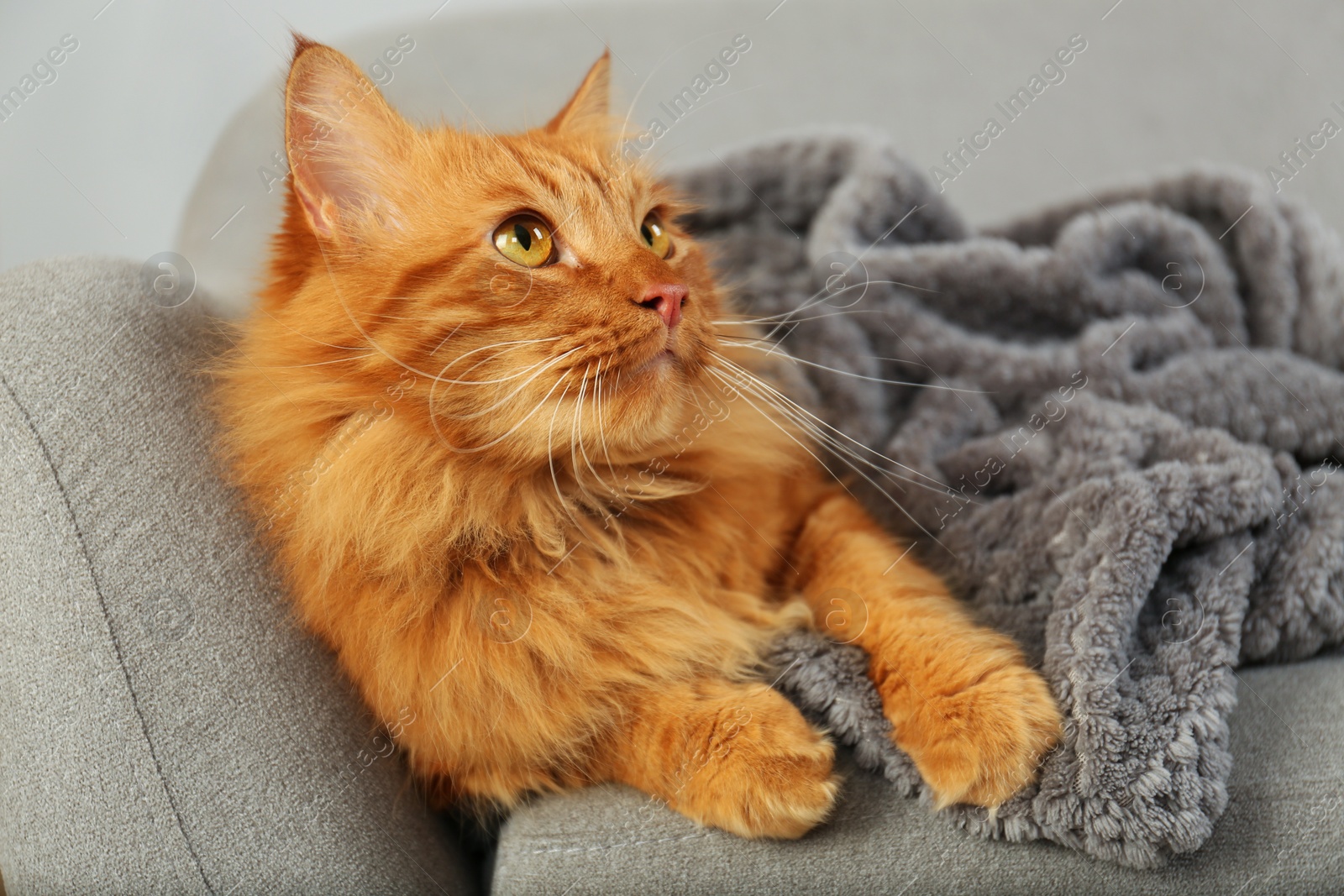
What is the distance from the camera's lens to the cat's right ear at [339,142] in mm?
978

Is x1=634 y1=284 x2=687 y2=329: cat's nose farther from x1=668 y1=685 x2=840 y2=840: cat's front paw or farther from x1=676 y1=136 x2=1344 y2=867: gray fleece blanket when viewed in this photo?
x1=668 y1=685 x2=840 y2=840: cat's front paw

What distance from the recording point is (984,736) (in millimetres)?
942

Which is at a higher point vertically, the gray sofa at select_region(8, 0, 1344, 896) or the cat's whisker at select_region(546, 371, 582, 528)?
the cat's whisker at select_region(546, 371, 582, 528)

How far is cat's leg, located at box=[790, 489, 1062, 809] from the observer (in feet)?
3.10

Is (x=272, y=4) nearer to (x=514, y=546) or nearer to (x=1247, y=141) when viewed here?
(x=514, y=546)

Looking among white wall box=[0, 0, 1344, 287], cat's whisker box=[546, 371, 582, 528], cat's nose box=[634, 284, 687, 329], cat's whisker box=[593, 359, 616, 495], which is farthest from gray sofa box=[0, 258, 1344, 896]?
white wall box=[0, 0, 1344, 287]

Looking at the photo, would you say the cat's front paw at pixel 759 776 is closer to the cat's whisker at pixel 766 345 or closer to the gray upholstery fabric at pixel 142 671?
the gray upholstery fabric at pixel 142 671

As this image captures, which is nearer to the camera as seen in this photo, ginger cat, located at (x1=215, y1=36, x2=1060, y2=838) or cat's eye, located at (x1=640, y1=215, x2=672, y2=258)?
ginger cat, located at (x1=215, y1=36, x2=1060, y2=838)

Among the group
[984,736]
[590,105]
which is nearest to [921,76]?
[590,105]

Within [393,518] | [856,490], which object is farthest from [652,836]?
[856,490]

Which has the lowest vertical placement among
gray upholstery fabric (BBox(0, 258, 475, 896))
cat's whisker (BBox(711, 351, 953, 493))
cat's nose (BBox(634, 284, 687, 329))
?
gray upholstery fabric (BBox(0, 258, 475, 896))

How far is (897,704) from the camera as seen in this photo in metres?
1.03

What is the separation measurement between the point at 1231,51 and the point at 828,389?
1.64 m

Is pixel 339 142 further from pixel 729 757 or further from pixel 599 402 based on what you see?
pixel 729 757
